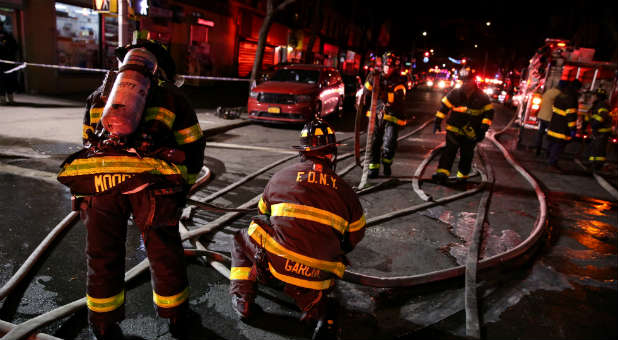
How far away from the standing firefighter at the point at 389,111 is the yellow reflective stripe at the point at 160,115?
15.4 ft

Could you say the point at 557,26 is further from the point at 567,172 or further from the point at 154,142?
the point at 154,142

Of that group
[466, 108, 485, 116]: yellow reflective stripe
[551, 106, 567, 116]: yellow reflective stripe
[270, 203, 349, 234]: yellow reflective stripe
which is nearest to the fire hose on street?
[270, 203, 349, 234]: yellow reflective stripe

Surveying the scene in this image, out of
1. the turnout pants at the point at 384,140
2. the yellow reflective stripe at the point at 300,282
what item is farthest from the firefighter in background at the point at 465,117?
the yellow reflective stripe at the point at 300,282

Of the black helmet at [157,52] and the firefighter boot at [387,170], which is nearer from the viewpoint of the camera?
the black helmet at [157,52]

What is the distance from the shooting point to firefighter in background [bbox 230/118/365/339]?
243 centimetres

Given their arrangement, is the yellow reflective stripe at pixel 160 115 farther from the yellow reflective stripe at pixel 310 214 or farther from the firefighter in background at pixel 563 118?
the firefighter in background at pixel 563 118

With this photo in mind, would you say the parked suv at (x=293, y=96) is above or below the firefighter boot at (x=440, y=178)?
above

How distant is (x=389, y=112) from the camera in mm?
6684

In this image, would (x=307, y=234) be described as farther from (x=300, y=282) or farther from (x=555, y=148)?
(x=555, y=148)

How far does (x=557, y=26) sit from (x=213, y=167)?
115 ft

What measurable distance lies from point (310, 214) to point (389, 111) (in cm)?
462

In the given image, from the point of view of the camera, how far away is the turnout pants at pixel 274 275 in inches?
97.9

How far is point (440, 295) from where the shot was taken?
336 centimetres

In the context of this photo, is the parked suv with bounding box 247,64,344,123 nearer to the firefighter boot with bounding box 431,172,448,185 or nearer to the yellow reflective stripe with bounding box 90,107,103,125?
the firefighter boot with bounding box 431,172,448,185
